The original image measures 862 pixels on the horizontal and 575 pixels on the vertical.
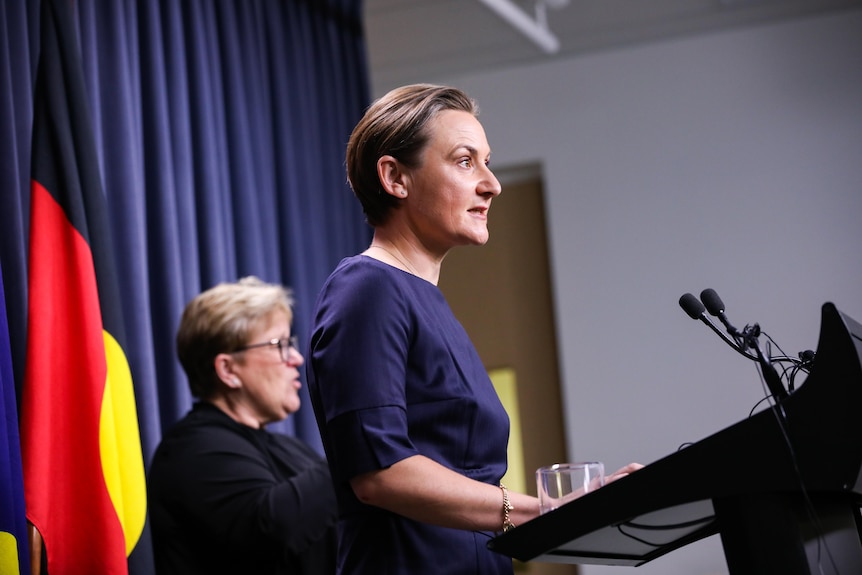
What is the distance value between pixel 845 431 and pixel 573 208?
3.27 metres

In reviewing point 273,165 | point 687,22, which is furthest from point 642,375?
point 273,165

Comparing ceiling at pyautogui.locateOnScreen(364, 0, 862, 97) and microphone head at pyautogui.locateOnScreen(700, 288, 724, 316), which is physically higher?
ceiling at pyautogui.locateOnScreen(364, 0, 862, 97)

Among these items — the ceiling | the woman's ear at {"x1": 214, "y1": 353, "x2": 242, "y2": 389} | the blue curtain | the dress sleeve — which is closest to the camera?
the dress sleeve

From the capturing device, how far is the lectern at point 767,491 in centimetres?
100

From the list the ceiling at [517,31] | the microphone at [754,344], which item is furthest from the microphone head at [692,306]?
the ceiling at [517,31]

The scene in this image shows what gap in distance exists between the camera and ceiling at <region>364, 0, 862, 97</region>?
3906 millimetres

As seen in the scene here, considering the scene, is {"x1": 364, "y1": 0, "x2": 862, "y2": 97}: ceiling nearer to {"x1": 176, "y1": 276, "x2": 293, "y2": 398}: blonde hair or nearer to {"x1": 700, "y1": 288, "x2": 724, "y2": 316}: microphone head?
{"x1": 176, "y1": 276, "x2": 293, "y2": 398}: blonde hair

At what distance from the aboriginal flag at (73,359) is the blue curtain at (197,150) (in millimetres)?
47

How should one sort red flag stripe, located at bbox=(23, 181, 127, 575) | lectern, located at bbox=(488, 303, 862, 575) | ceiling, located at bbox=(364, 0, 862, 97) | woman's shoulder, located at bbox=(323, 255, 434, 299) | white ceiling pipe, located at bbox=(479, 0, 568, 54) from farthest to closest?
ceiling, located at bbox=(364, 0, 862, 97) → white ceiling pipe, located at bbox=(479, 0, 568, 54) → red flag stripe, located at bbox=(23, 181, 127, 575) → woman's shoulder, located at bbox=(323, 255, 434, 299) → lectern, located at bbox=(488, 303, 862, 575)

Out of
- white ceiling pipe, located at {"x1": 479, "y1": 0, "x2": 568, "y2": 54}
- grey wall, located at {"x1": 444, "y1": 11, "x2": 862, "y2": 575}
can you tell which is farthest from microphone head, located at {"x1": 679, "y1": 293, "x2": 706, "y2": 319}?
grey wall, located at {"x1": 444, "y1": 11, "x2": 862, "y2": 575}

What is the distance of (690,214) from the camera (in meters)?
4.10

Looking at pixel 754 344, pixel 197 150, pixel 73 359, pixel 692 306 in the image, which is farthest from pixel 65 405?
pixel 754 344

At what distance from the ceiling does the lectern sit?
291 centimetres

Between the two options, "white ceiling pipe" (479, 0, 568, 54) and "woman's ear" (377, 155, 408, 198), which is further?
"white ceiling pipe" (479, 0, 568, 54)
